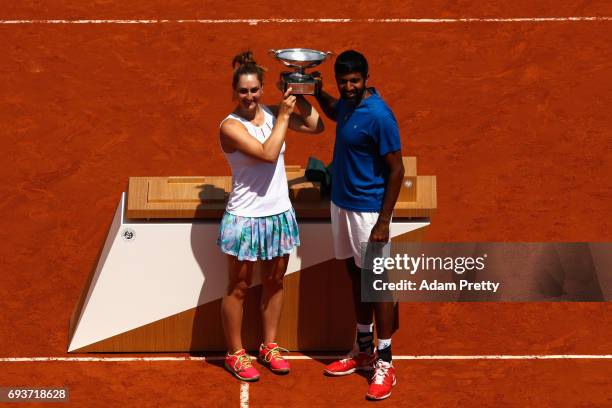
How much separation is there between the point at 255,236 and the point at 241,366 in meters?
1.03

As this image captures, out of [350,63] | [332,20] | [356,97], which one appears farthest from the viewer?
[332,20]

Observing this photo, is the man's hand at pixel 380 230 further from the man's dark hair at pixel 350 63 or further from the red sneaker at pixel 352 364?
the red sneaker at pixel 352 364

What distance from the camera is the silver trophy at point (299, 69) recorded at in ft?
33.4

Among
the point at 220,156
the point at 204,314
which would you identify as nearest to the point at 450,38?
the point at 220,156

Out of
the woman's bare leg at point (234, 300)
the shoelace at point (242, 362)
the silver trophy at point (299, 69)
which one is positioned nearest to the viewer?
the silver trophy at point (299, 69)

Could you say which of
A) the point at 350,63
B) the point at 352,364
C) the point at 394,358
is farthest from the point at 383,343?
the point at 350,63

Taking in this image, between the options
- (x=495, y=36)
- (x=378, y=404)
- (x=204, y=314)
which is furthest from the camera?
(x=495, y=36)

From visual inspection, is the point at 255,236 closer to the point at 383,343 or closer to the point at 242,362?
the point at 242,362

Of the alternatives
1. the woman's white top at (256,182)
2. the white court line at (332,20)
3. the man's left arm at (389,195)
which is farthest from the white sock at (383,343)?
the white court line at (332,20)

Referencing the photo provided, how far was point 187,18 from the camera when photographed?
57.8 ft

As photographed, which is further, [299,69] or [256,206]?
[299,69]

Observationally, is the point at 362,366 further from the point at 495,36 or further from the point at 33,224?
the point at 495,36

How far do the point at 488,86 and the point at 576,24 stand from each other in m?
2.08

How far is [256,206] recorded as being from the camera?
10.2 metres
